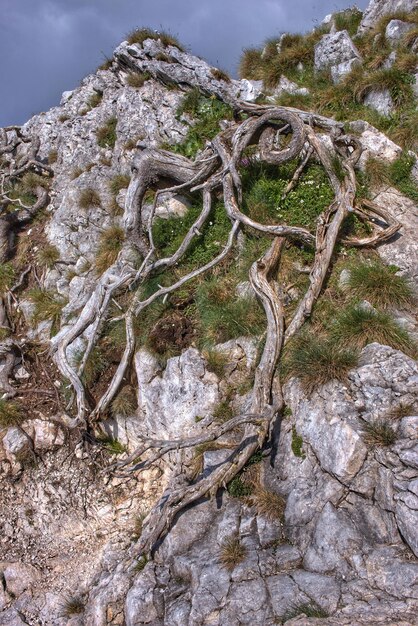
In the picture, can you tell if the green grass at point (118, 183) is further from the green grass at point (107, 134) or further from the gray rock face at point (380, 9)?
the gray rock face at point (380, 9)

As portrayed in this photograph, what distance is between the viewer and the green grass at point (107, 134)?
44.9ft

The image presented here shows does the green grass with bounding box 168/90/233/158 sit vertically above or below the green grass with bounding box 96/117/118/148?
below

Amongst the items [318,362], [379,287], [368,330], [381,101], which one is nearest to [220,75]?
[381,101]

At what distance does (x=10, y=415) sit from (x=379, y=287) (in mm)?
6934

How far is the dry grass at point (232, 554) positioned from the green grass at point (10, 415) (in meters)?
4.96

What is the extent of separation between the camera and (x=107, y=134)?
45.4 ft

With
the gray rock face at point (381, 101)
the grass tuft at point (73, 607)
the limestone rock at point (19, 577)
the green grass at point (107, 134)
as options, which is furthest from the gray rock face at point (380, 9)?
the limestone rock at point (19, 577)

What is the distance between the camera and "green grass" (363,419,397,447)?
203 inches

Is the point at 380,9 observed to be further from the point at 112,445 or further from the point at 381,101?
the point at 112,445

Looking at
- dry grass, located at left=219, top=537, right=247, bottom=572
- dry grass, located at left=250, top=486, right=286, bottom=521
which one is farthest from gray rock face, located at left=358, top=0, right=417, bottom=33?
dry grass, located at left=219, top=537, right=247, bottom=572

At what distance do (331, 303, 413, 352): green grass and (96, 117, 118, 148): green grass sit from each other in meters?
9.80

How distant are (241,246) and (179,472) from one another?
13.7 feet

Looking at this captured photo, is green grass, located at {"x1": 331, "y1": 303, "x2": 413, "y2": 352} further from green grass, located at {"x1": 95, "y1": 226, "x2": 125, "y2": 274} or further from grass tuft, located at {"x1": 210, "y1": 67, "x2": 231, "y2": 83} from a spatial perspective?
grass tuft, located at {"x1": 210, "y1": 67, "x2": 231, "y2": 83}

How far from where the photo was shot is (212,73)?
1207 centimetres
